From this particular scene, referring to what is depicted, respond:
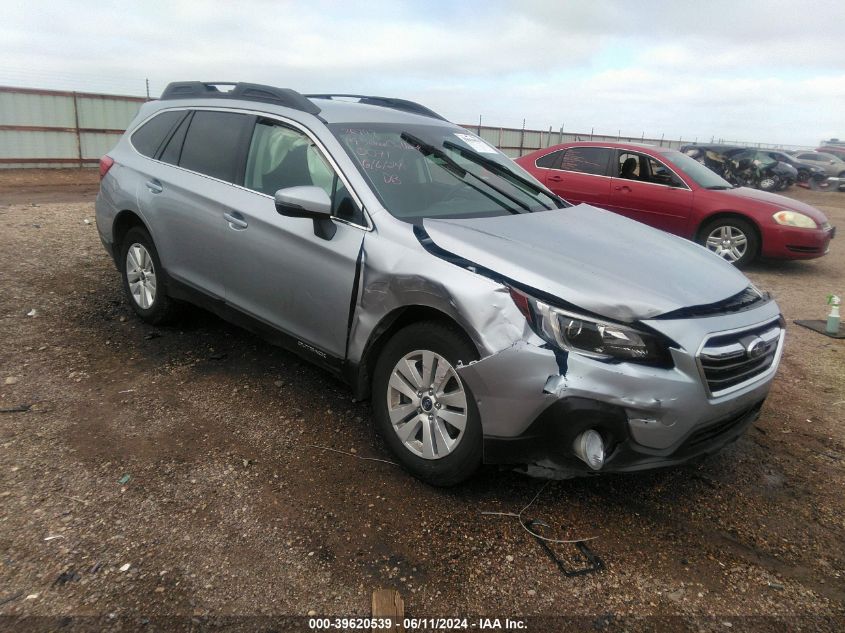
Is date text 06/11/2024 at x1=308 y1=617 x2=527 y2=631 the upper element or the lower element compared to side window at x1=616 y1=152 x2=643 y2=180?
lower

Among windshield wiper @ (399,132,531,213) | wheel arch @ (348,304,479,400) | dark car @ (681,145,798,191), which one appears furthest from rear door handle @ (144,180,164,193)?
dark car @ (681,145,798,191)

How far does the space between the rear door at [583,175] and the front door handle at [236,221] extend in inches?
248

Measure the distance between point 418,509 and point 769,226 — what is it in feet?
23.5

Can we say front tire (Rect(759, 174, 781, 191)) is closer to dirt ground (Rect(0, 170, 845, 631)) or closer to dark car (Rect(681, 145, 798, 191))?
dark car (Rect(681, 145, 798, 191))

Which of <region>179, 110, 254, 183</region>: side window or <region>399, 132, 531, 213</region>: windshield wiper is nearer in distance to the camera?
<region>399, 132, 531, 213</region>: windshield wiper

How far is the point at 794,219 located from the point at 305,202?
24.1ft

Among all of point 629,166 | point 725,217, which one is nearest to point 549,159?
point 629,166

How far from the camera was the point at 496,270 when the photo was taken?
267 centimetres

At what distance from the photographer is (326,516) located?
9.19 feet

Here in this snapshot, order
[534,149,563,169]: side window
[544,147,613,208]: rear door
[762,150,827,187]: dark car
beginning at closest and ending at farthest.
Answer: [544,147,613,208]: rear door → [534,149,563,169]: side window → [762,150,827,187]: dark car

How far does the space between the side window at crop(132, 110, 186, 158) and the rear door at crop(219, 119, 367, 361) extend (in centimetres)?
109

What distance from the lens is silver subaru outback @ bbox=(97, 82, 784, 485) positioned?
2490 millimetres

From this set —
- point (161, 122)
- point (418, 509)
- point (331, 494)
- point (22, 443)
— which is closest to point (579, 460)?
point (418, 509)

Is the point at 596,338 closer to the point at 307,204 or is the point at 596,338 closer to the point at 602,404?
the point at 602,404
